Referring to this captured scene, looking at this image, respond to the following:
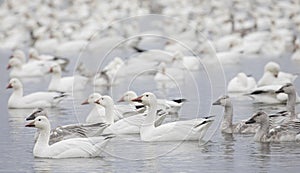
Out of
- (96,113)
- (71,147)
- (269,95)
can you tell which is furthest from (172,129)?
(269,95)

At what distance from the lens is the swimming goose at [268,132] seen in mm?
14234

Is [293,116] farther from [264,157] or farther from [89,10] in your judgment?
[89,10]

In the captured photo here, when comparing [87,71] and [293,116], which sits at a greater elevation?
[87,71]

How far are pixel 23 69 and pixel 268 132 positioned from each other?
42.5 ft

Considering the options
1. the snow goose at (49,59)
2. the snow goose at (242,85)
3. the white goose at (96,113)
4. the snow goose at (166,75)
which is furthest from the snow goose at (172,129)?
the snow goose at (49,59)

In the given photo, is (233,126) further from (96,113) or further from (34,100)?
(34,100)

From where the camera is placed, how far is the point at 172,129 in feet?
47.1

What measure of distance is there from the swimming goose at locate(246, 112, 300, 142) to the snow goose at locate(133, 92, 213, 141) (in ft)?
2.34

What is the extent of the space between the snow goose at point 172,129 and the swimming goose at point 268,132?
28.0 inches

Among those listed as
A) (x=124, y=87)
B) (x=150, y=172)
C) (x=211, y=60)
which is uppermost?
(x=211, y=60)

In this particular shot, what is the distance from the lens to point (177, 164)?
12.7m

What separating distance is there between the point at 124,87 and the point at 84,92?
1.19 meters

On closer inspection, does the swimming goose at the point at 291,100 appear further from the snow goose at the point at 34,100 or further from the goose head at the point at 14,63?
the goose head at the point at 14,63

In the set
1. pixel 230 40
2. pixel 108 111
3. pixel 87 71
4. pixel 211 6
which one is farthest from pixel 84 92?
pixel 211 6
